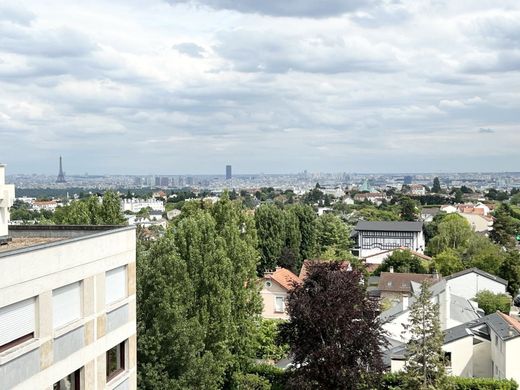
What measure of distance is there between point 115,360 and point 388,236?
106 meters

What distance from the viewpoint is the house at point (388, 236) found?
11750 cm

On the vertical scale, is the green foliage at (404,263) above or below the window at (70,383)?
below

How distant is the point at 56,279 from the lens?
13961mm

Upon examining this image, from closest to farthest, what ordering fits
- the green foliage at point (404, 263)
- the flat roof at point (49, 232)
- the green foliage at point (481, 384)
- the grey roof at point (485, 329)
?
the flat roof at point (49, 232)
the green foliage at point (481, 384)
the grey roof at point (485, 329)
the green foliage at point (404, 263)

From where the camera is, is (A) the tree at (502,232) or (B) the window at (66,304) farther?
(A) the tree at (502,232)

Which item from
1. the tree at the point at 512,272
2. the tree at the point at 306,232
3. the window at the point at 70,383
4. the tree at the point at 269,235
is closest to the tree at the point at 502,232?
the tree at the point at 512,272

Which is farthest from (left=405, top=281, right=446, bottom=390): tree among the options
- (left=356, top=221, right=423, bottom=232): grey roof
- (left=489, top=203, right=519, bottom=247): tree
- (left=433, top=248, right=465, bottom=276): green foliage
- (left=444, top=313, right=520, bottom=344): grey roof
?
(left=356, top=221, right=423, bottom=232): grey roof

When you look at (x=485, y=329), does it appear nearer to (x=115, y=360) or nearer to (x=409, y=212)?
(x=115, y=360)

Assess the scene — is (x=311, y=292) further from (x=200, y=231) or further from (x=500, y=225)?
(x=500, y=225)

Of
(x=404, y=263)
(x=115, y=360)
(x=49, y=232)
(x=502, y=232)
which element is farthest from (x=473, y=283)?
(x=49, y=232)

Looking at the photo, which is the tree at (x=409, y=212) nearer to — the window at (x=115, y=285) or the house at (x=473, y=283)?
the house at (x=473, y=283)

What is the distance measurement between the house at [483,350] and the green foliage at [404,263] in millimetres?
39561

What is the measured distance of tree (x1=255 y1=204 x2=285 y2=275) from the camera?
222ft

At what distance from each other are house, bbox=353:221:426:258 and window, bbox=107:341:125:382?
99.3m
